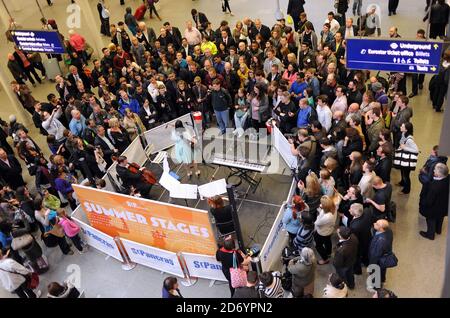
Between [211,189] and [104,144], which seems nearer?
[211,189]

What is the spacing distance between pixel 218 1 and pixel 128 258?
1276 cm

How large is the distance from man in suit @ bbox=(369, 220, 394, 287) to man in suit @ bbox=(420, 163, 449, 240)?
→ 1.21m

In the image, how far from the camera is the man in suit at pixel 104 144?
30.8 ft

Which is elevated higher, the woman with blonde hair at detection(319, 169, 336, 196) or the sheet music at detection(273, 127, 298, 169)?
the woman with blonde hair at detection(319, 169, 336, 196)

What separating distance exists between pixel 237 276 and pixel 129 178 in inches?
138

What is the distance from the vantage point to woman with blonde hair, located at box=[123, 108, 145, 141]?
10.0 m

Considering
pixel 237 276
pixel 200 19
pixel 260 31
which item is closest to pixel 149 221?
pixel 237 276

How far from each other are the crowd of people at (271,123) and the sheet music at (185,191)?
91 cm

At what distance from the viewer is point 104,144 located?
950 cm

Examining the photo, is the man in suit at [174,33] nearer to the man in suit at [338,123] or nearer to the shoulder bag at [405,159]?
the man in suit at [338,123]

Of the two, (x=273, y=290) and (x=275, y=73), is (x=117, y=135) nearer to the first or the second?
(x=275, y=73)

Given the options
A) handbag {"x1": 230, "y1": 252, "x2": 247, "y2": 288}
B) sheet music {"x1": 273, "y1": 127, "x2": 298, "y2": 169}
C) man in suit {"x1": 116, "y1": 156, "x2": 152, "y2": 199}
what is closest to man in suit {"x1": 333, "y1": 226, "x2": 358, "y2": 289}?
handbag {"x1": 230, "y1": 252, "x2": 247, "y2": 288}

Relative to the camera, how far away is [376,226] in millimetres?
6020

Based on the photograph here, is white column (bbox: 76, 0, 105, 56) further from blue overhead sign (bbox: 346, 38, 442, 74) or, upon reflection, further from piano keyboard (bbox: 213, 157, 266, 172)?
blue overhead sign (bbox: 346, 38, 442, 74)
